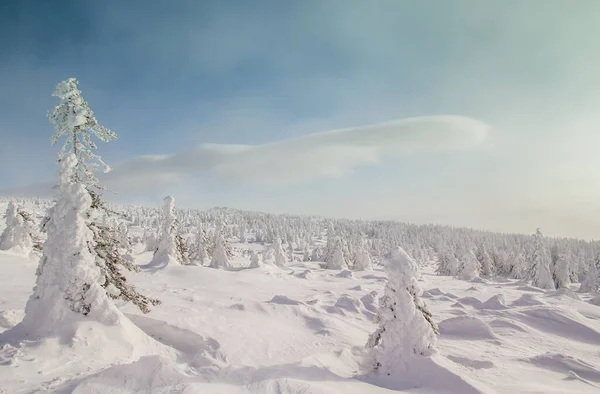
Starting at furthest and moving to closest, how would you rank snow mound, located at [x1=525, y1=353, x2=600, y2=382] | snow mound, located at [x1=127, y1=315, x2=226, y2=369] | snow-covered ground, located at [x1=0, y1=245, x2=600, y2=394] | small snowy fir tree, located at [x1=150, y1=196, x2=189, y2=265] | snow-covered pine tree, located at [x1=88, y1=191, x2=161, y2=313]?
small snowy fir tree, located at [x1=150, y1=196, x2=189, y2=265] → snow mound, located at [x1=525, y1=353, x2=600, y2=382] → snow mound, located at [x1=127, y1=315, x2=226, y2=369] → snow-covered pine tree, located at [x1=88, y1=191, x2=161, y2=313] → snow-covered ground, located at [x1=0, y1=245, x2=600, y2=394]

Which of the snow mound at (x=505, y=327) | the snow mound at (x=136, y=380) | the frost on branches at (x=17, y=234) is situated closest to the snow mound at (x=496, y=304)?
the snow mound at (x=505, y=327)

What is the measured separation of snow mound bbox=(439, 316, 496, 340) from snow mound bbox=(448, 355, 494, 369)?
4658 millimetres

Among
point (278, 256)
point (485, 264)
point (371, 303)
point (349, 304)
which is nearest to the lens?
point (349, 304)

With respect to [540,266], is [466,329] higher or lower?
lower

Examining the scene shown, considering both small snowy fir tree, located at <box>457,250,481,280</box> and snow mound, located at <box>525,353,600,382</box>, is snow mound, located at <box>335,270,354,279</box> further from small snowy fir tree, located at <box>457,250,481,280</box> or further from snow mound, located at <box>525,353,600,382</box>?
snow mound, located at <box>525,353,600,382</box>

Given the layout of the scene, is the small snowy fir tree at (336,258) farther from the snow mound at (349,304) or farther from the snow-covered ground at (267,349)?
the snow mound at (349,304)

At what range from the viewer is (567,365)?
53.2 feet

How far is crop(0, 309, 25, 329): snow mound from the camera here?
1318cm

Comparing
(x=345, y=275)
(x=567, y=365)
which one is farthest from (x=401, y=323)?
(x=345, y=275)

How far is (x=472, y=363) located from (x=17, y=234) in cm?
4209

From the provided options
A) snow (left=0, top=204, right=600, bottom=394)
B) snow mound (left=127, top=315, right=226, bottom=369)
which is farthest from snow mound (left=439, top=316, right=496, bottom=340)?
snow mound (left=127, top=315, right=226, bottom=369)

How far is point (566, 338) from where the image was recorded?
21719 millimetres

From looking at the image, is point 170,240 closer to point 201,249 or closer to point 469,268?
point 201,249

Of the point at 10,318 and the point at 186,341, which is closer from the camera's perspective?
the point at 10,318
